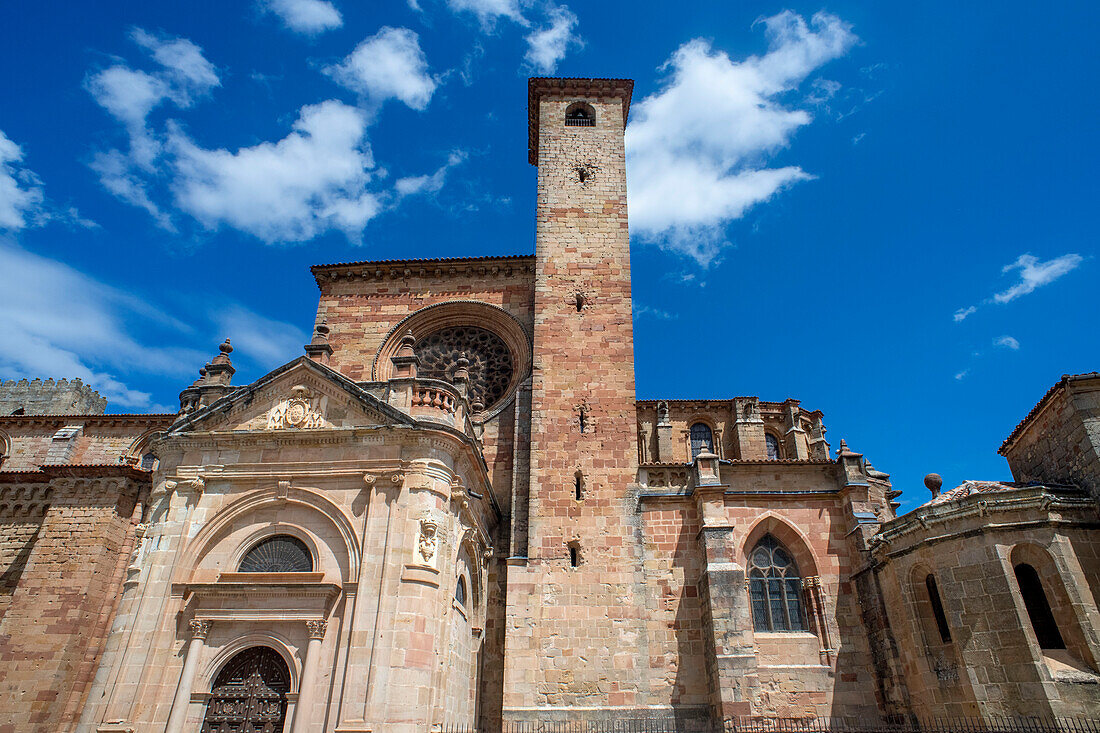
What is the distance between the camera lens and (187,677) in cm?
1152

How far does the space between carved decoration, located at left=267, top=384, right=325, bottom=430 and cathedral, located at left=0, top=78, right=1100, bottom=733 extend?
52mm

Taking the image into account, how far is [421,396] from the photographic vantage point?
13.8 meters

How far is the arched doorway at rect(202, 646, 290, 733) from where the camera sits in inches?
445

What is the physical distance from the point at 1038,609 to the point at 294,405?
15573mm

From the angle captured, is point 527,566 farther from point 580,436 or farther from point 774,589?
point 774,589

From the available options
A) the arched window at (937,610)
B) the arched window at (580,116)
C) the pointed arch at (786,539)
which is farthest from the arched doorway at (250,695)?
the arched window at (580,116)

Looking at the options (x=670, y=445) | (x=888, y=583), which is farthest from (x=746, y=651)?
(x=670, y=445)

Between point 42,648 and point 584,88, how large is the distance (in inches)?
911

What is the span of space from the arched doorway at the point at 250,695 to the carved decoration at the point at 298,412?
436 centimetres

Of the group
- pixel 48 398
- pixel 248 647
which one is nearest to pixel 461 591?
pixel 248 647

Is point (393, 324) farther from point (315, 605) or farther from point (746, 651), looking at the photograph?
point (746, 651)

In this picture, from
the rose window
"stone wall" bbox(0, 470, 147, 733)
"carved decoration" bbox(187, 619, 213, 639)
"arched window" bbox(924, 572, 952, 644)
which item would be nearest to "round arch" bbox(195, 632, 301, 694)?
"carved decoration" bbox(187, 619, 213, 639)

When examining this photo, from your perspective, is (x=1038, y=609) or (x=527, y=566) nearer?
(x=1038, y=609)

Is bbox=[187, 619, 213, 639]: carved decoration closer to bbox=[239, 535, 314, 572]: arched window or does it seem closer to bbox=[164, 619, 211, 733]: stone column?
bbox=[164, 619, 211, 733]: stone column
